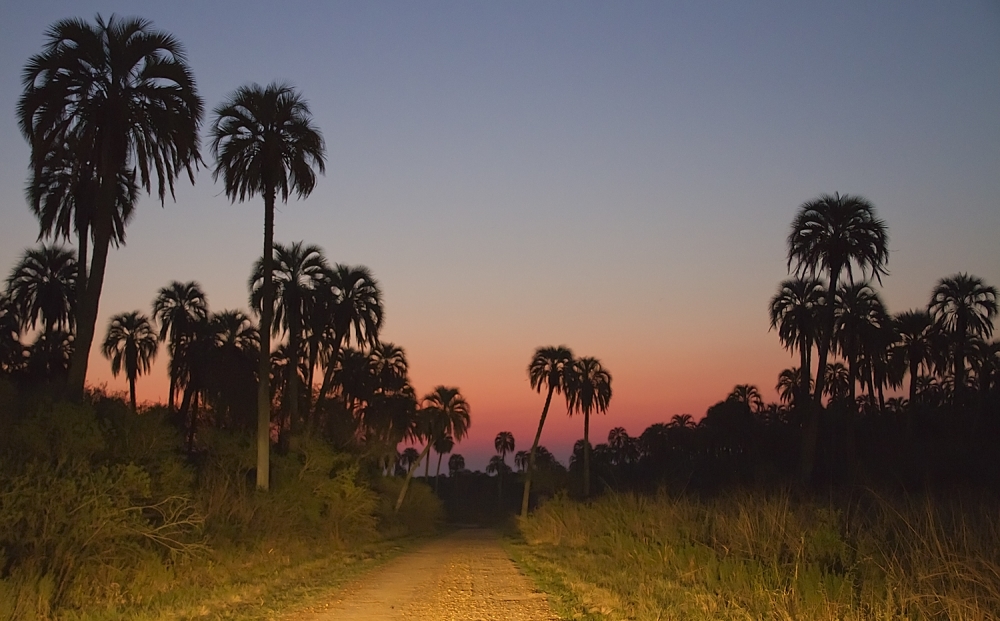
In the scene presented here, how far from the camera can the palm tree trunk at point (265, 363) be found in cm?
2614

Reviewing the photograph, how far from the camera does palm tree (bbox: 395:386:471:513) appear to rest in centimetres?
7019

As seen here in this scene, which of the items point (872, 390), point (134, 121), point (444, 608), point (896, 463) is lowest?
point (444, 608)

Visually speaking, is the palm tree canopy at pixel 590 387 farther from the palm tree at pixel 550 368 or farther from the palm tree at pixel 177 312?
the palm tree at pixel 177 312

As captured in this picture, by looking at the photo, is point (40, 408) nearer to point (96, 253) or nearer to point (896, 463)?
point (96, 253)

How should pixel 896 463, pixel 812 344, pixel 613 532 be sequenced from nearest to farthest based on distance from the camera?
pixel 613 532, pixel 896 463, pixel 812 344

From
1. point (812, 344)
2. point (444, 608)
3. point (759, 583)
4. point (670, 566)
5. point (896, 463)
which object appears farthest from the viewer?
point (812, 344)

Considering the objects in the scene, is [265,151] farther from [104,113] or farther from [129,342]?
[129,342]

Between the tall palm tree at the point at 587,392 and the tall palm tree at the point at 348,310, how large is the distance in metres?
27.5

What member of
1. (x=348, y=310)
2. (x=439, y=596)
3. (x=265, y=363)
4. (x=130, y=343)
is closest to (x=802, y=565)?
(x=439, y=596)

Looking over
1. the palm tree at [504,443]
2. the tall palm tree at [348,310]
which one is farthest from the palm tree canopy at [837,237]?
the palm tree at [504,443]

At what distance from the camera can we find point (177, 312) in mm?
48219

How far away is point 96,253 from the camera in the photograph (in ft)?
72.1

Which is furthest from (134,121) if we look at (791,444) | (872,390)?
(791,444)

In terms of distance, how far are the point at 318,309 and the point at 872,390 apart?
113 ft
